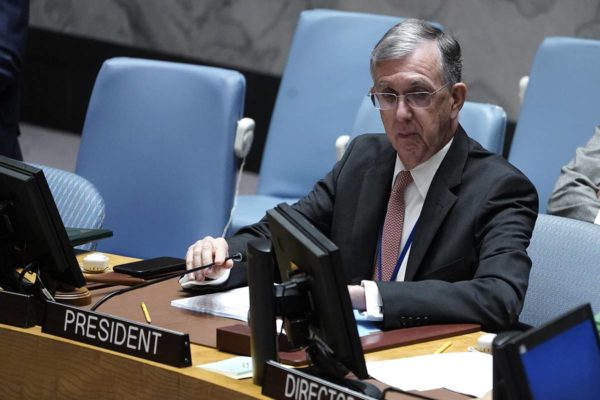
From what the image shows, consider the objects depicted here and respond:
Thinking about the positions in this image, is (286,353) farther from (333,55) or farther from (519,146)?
(333,55)

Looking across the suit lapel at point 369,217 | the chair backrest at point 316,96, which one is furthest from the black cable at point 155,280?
the chair backrest at point 316,96

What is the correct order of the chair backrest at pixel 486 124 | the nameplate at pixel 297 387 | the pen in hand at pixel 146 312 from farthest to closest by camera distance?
the chair backrest at pixel 486 124, the pen in hand at pixel 146 312, the nameplate at pixel 297 387

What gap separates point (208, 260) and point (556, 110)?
1.60 m

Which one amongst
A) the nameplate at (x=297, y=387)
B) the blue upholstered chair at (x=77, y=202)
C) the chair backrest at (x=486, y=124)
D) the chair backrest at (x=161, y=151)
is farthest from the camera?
the chair backrest at (x=161, y=151)

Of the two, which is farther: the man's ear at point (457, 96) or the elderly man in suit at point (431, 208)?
the man's ear at point (457, 96)

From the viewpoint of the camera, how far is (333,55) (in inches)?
164

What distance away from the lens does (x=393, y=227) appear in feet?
8.72

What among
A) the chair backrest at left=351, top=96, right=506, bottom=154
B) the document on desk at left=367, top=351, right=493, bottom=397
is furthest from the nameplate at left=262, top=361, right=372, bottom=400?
the chair backrest at left=351, top=96, right=506, bottom=154

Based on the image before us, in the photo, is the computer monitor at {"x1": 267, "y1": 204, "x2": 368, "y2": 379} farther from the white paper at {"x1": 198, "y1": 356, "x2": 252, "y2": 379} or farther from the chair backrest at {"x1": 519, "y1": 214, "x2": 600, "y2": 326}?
the chair backrest at {"x1": 519, "y1": 214, "x2": 600, "y2": 326}

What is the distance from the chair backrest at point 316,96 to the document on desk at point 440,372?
6.79 ft

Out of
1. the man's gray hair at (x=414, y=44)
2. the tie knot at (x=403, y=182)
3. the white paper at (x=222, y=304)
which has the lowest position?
the white paper at (x=222, y=304)

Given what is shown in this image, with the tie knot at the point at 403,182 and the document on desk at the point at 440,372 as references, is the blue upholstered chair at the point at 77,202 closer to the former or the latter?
the tie knot at the point at 403,182

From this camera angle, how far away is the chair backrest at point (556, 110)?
12.0 ft

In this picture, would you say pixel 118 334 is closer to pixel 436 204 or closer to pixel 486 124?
pixel 436 204
